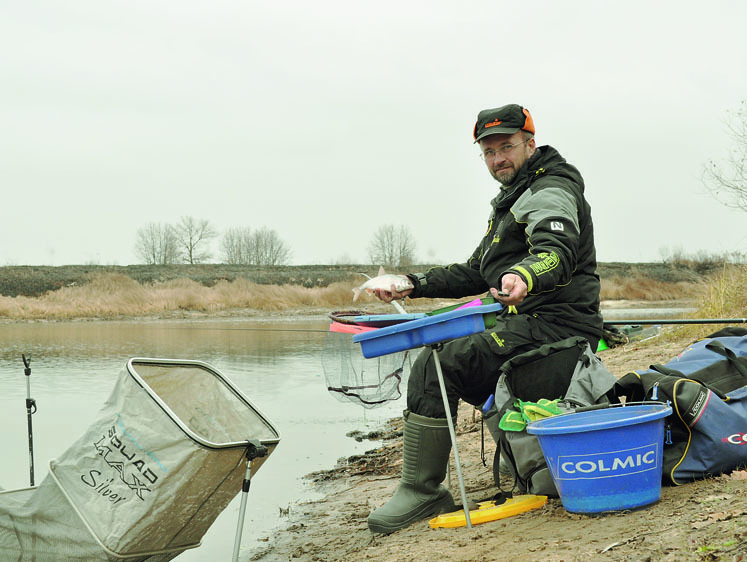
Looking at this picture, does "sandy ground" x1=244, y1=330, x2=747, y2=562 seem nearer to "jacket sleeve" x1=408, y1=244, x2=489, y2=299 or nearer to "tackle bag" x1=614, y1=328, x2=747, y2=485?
"tackle bag" x1=614, y1=328, x2=747, y2=485

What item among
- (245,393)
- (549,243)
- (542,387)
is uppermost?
(549,243)

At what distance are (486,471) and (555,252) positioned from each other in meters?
1.99

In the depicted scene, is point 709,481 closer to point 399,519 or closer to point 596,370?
point 596,370

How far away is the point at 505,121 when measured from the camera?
4.10 meters

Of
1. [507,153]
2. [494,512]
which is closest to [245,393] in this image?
[507,153]

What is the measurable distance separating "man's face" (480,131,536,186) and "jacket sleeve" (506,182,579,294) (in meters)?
0.29

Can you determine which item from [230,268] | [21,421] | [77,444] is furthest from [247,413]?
[230,268]

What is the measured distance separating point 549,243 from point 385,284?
1.09 metres

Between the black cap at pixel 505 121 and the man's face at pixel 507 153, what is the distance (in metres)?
0.05

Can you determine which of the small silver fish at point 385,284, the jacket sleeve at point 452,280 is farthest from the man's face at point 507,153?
the small silver fish at point 385,284

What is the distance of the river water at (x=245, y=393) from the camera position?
5555 mm

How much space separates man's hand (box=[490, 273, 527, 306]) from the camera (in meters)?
3.30

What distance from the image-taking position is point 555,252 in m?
3.52

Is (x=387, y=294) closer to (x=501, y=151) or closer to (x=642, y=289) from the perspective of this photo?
(x=501, y=151)
